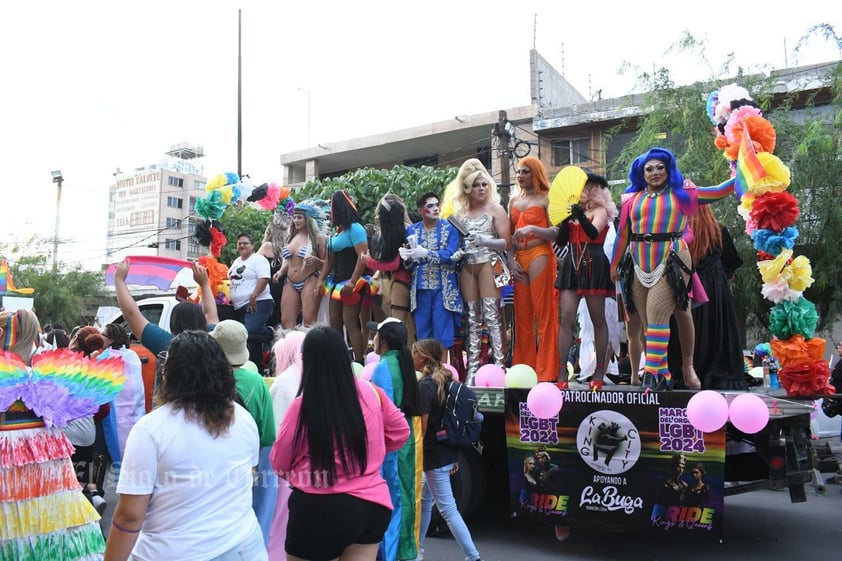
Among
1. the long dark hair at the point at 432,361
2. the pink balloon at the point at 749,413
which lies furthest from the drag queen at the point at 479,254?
the pink balloon at the point at 749,413

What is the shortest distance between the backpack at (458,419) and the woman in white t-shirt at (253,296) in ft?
12.2

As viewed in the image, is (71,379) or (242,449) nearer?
(242,449)

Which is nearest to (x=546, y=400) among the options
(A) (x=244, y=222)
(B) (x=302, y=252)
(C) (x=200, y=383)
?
(C) (x=200, y=383)

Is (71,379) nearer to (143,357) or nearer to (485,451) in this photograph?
(485,451)

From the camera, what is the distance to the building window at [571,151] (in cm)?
2608

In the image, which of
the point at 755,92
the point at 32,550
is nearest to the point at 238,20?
the point at 755,92

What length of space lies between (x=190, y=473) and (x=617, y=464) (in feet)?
11.8

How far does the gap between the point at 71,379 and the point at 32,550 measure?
0.85 metres

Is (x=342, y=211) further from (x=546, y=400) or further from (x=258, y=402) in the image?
(x=258, y=402)

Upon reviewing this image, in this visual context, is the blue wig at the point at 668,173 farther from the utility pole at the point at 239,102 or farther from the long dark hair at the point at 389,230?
the utility pole at the point at 239,102

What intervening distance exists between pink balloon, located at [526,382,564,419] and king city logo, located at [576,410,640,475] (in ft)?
0.78

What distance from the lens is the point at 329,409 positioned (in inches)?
123

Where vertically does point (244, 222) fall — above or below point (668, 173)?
above

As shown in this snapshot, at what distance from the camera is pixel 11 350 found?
4137 millimetres
